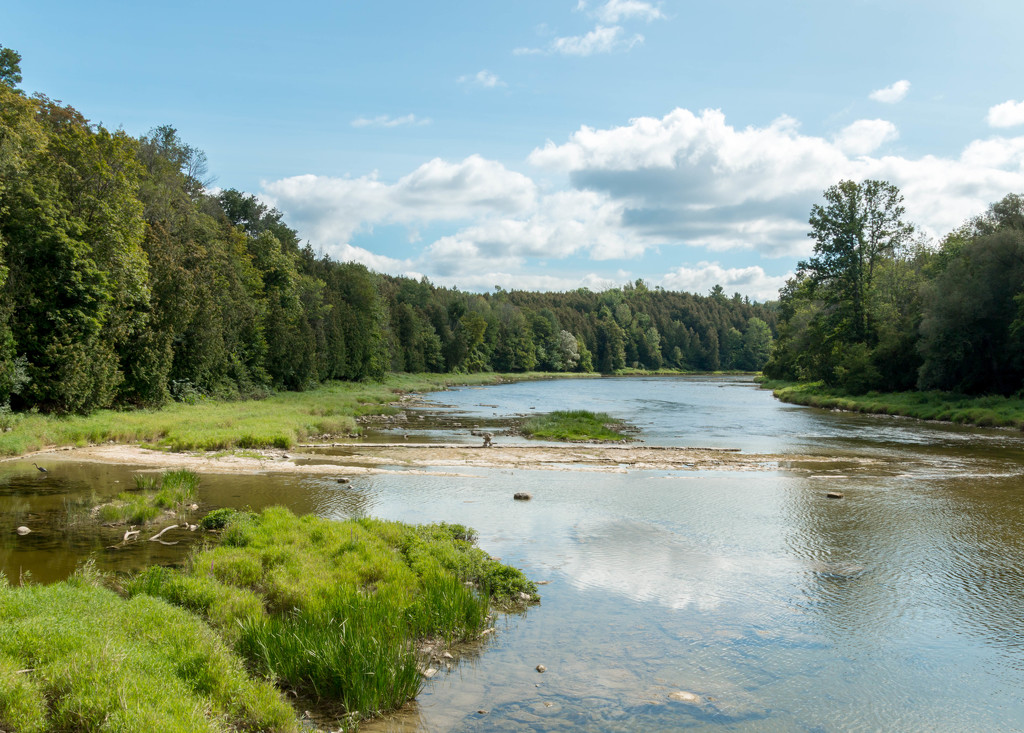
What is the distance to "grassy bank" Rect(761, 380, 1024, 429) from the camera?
39.3m

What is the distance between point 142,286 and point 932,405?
48.9m

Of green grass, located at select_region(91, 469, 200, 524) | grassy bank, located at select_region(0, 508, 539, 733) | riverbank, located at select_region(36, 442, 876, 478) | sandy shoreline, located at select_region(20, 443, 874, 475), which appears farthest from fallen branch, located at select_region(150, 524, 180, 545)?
sandy shoreline, located at select_region(20, 443, 874, 475)

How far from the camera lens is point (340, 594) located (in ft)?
31.9

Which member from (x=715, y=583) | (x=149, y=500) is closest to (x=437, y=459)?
(x=149, y=500)

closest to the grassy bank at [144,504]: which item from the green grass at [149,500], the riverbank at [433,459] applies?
the green grass at [149,500]

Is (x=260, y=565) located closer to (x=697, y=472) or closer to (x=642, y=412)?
(x=697, y=472)

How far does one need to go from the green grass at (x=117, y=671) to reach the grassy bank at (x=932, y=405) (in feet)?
141

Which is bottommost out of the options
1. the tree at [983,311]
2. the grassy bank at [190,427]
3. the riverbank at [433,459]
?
the riverbank at [433,459]

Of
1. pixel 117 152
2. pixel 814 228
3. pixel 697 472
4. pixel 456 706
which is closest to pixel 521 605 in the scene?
pixel 456 706

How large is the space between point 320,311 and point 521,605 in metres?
61.9

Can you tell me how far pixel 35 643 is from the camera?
651 centimetres

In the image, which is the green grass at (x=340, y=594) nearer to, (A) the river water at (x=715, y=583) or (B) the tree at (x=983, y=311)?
(A) the river water at (x=715, y=583)

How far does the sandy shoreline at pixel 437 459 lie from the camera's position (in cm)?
2333

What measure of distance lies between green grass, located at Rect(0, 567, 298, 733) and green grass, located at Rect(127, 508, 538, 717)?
1.90 ft
